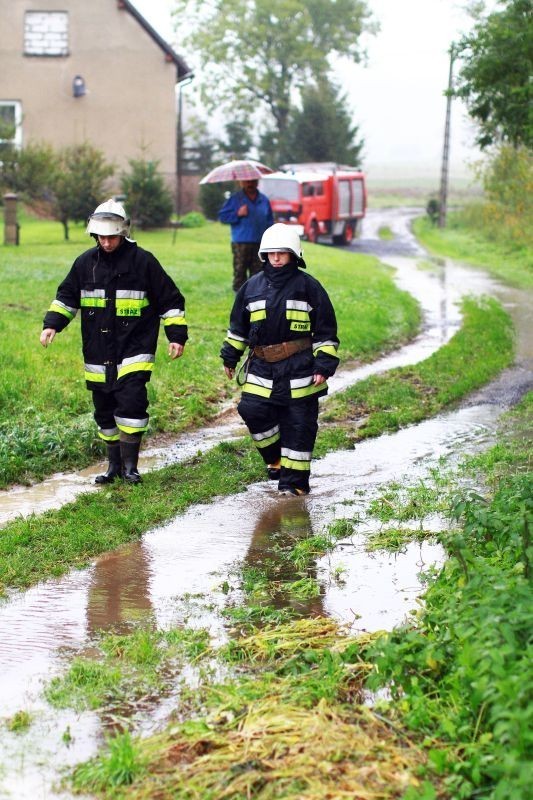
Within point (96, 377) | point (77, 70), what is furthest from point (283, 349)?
point (77, 70)

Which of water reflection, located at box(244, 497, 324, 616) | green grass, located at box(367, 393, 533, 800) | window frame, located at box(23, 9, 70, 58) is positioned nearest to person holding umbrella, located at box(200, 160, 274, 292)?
water reflection, located at box(244, 497, 324, 616)

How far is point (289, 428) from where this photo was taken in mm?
8500

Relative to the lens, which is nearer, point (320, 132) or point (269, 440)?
point (269, 440)

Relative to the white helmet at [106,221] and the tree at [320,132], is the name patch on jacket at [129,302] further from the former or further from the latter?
the tree at [320,132]

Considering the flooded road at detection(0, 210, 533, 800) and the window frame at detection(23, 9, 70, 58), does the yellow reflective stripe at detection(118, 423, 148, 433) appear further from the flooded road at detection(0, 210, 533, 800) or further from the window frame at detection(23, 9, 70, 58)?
the window frame at detection(23, 9, 70, 58)

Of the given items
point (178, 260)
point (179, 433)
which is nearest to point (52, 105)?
point (178, 260)

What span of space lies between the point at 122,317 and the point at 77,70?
33979 millimetres

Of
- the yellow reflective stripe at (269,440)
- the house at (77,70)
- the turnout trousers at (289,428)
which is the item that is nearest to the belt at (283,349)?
the turnout trousers at (289,428)

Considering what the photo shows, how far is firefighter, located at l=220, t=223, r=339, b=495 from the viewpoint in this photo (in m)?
8.34

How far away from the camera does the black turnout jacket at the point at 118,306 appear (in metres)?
8.55

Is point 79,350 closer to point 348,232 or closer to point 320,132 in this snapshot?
point 348,232

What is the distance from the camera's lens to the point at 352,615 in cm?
596

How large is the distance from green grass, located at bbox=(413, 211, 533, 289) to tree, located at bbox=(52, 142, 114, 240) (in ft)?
32.7

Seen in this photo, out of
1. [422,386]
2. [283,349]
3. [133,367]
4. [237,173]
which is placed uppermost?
[237,173]
